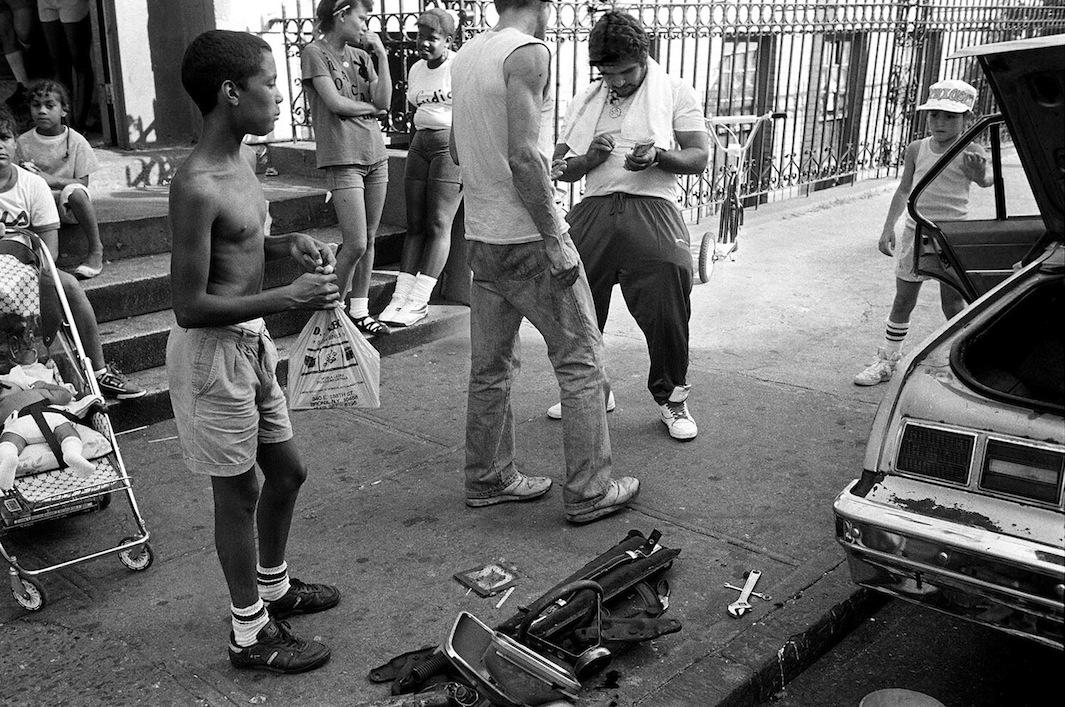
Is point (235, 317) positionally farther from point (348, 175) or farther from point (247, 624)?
point (348, 175)

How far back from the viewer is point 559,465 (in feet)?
15.5

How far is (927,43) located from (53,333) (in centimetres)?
1248

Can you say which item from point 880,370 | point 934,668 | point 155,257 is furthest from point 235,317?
point 880,370

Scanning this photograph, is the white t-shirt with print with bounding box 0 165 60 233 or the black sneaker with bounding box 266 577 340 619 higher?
the white t-shirt with print with bounding box 0 165 60 233

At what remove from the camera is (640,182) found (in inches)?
186

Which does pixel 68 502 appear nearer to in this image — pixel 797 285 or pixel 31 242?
pixel 31 242

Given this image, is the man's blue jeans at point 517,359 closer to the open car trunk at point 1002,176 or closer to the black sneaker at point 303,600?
the black sneaker at point 303,600

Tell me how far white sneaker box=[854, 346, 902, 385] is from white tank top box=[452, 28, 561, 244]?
2.77 m

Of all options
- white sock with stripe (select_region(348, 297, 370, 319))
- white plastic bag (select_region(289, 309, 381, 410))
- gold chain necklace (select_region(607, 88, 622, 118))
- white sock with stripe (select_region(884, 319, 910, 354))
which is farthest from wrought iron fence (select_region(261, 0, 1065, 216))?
white plastic bag (select_region(289, 309, 381, 410))

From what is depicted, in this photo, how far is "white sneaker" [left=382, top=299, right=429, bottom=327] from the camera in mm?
6508

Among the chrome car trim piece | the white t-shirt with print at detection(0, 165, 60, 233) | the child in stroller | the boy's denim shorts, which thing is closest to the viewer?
the chrome car trim piece

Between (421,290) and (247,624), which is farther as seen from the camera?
(421,290)

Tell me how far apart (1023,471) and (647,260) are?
88.8 inches

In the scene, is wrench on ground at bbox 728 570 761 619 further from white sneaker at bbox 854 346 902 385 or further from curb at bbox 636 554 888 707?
white sneaker at bbox 854 346 902 385
